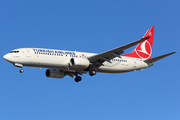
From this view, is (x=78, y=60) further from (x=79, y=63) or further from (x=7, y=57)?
(x=7, y=57)

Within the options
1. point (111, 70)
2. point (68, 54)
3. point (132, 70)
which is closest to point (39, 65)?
point (68, 54)

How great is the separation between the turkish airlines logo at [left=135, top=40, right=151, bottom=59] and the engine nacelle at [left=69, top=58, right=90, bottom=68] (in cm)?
1190

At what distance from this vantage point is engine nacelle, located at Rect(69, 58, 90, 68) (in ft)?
150

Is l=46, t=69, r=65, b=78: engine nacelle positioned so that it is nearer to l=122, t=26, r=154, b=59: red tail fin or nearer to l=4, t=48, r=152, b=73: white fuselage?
l=4, t=48, r=152, b=73: white fuselage

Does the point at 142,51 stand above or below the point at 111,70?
above

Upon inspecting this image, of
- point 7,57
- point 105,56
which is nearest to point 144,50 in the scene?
point 105,56

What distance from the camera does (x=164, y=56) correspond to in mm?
46875

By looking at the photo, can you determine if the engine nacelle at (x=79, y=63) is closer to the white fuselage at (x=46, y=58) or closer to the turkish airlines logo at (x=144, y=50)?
the white fuselage at (x=46, y=58)

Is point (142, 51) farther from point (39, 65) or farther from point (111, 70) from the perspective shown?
point (39, 65)

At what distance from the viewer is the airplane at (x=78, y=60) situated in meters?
44.6

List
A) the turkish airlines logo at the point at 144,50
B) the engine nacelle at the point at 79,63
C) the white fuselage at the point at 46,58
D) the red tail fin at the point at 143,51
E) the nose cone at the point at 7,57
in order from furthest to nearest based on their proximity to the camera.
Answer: the turkish airlines logo at the point at 144,50 < the red tail fin at the point at 143,51 < the engine nacelle at the point at 79,63 < the white fuselage at the point at 46,58 < the nose cone at the point at 7,57

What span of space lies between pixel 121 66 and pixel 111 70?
192 centimetres

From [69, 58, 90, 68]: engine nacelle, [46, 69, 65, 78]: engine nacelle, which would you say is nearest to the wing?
[69, 58, 90, 68]: engine nacelle

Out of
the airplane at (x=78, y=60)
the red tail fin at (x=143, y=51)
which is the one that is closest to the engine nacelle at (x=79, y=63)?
the airplane at (x=78, y=60)
